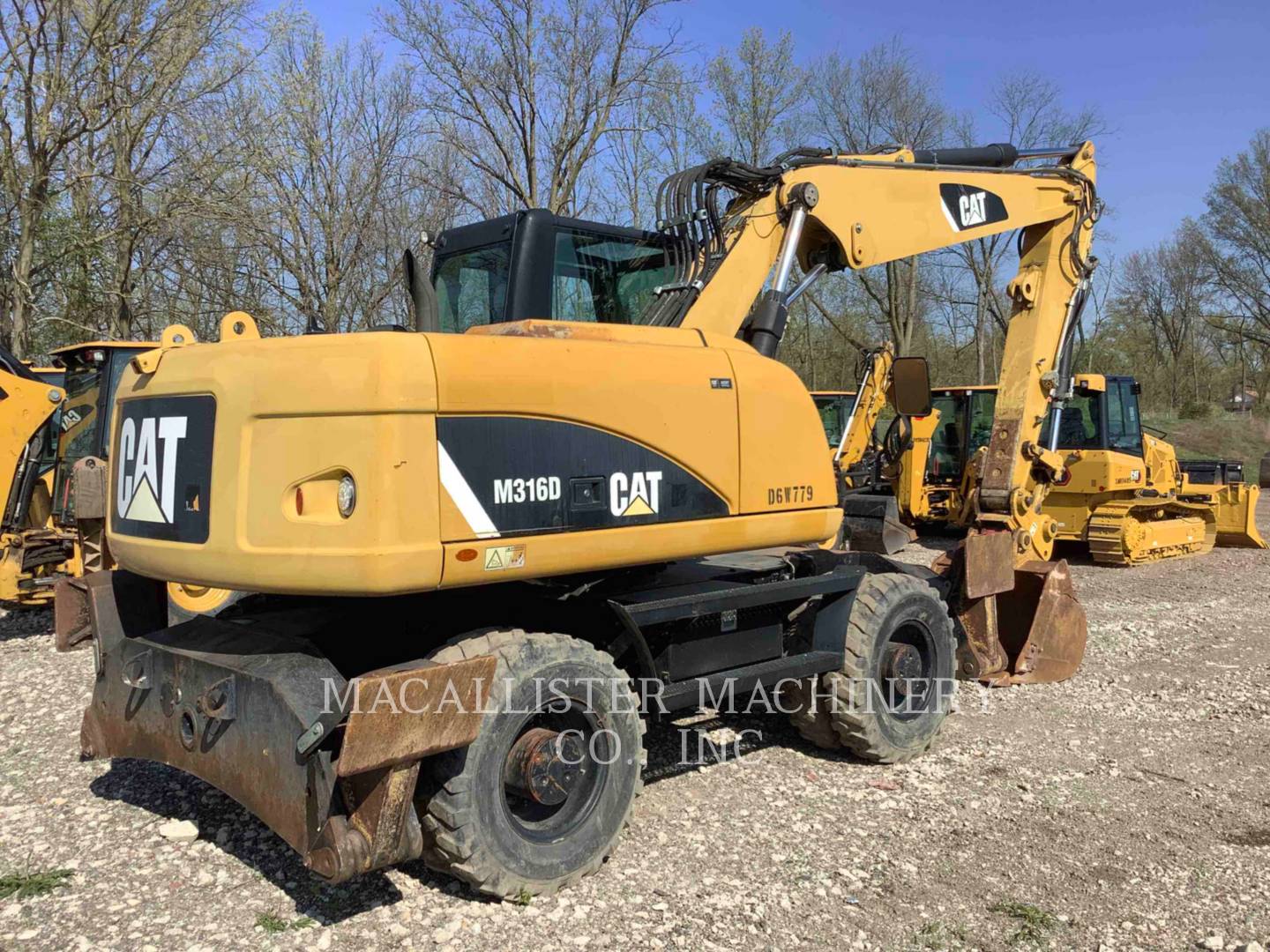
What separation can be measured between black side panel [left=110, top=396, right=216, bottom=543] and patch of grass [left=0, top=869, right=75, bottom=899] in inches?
52.2

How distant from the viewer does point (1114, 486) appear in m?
12.2

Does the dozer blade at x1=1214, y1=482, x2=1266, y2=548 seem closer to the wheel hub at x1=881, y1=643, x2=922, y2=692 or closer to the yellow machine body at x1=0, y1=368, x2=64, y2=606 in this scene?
the wheel hub at x1=881, y1=643, x2=922, y2=692

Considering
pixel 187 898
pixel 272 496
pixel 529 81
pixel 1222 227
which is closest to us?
pixel 272 496

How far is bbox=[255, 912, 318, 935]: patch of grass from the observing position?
11.5ft

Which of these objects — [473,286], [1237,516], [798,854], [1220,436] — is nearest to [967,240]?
[473,286]

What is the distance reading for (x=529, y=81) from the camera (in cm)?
1945

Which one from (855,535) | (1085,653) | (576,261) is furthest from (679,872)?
(855,535)

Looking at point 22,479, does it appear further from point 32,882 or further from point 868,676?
point 868,676

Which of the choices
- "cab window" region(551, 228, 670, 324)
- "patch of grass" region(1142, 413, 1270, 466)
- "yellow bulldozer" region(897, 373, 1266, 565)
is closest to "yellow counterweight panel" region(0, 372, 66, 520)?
"cab window" region(551, 228, 670, 324)

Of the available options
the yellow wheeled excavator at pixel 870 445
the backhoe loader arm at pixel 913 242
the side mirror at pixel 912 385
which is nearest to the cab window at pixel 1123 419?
the yellow wheeled excavator at pixel 870 445

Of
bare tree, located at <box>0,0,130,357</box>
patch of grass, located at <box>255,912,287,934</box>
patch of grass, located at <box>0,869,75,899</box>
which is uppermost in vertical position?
bare tree, located at <box>0,0,130,357</box>

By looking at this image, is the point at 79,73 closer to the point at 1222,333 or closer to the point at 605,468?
the point at 605,468

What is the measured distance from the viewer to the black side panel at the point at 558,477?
350cm

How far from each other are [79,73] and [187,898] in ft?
46.1
